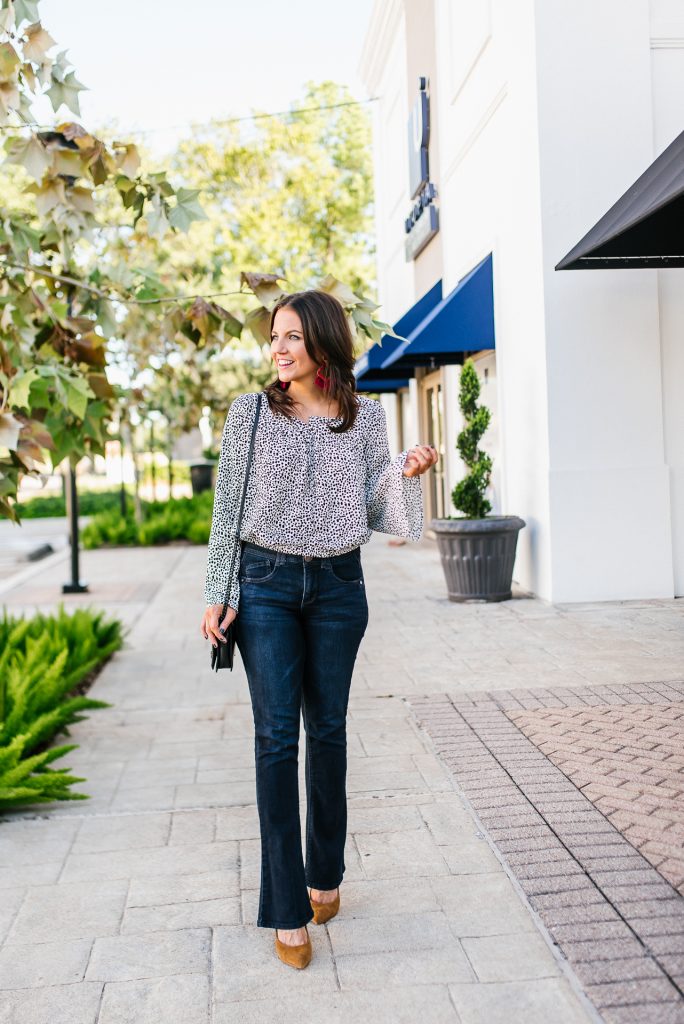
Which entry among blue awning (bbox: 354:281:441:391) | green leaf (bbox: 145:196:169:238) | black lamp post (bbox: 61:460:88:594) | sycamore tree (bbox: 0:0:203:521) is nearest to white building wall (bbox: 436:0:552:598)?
blue awning (bbox: 354:281:441:391)

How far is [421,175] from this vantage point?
15344 millimetres

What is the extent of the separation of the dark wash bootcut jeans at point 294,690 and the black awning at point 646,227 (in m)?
3.58

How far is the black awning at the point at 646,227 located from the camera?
20.5 ft

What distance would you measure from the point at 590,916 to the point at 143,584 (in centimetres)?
1062

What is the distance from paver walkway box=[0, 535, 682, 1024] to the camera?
2846mm

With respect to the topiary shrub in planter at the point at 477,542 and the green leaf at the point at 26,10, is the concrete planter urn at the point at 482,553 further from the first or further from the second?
the green leaf at the point at 26,10

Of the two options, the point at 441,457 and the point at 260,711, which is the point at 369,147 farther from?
the point at 260,711

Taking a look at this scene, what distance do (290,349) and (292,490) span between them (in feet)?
1.37

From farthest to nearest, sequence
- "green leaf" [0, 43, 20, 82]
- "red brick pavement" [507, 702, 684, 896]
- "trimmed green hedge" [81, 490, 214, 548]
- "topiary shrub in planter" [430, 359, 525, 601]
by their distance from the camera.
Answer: "trimmed green hedge" [81, 490, 214, 548] < "topiary shrub in planter" [430, 359, 525, 601] < "red brick pavement" [507, 702, 684, 896] < "green leaf" [0, 43, 20, 82]

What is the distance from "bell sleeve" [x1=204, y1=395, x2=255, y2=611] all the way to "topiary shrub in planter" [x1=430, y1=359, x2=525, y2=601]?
648cm

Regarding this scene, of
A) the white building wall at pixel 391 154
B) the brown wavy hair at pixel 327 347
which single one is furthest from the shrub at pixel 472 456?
the white building wall at pixel 391 154

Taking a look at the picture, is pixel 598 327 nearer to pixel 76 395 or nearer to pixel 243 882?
pixel 76 395

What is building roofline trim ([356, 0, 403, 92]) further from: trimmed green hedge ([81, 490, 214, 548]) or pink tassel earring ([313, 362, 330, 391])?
pink tassel earring ([313, 362, 330, 391])

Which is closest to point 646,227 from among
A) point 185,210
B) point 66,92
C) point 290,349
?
point 185,210
